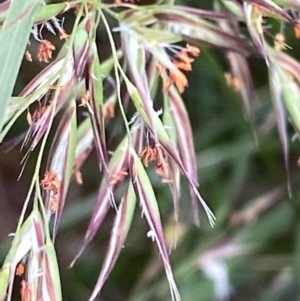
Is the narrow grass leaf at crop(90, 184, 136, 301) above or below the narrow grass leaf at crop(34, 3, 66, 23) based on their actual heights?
below

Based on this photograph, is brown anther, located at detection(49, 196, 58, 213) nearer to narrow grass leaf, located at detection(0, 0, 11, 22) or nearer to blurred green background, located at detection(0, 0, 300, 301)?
narrow grass leaf, located at detection(0, 0, 11, 22)

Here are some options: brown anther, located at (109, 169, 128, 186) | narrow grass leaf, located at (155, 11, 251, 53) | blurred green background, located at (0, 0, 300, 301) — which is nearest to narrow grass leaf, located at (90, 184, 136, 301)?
brown anther, located at (109, 169, 128, 186)

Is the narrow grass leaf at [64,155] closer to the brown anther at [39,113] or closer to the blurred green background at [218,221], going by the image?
the brown anther at [39,113]

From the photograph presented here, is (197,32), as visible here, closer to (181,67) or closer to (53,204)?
(181,67)

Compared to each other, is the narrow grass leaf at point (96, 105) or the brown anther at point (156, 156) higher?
the narrow grass leaf at point (96, 105)

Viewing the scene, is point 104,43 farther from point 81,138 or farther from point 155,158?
point 155,158

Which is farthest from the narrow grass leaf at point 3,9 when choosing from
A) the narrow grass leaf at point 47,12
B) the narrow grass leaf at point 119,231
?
the narrow grass leaf at point 119,231

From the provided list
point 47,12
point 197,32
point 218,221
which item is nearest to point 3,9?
point 47,12

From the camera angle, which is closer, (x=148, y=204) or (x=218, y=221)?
(x=148, y=204)

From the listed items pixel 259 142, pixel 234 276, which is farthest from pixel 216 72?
pixel 234 276
